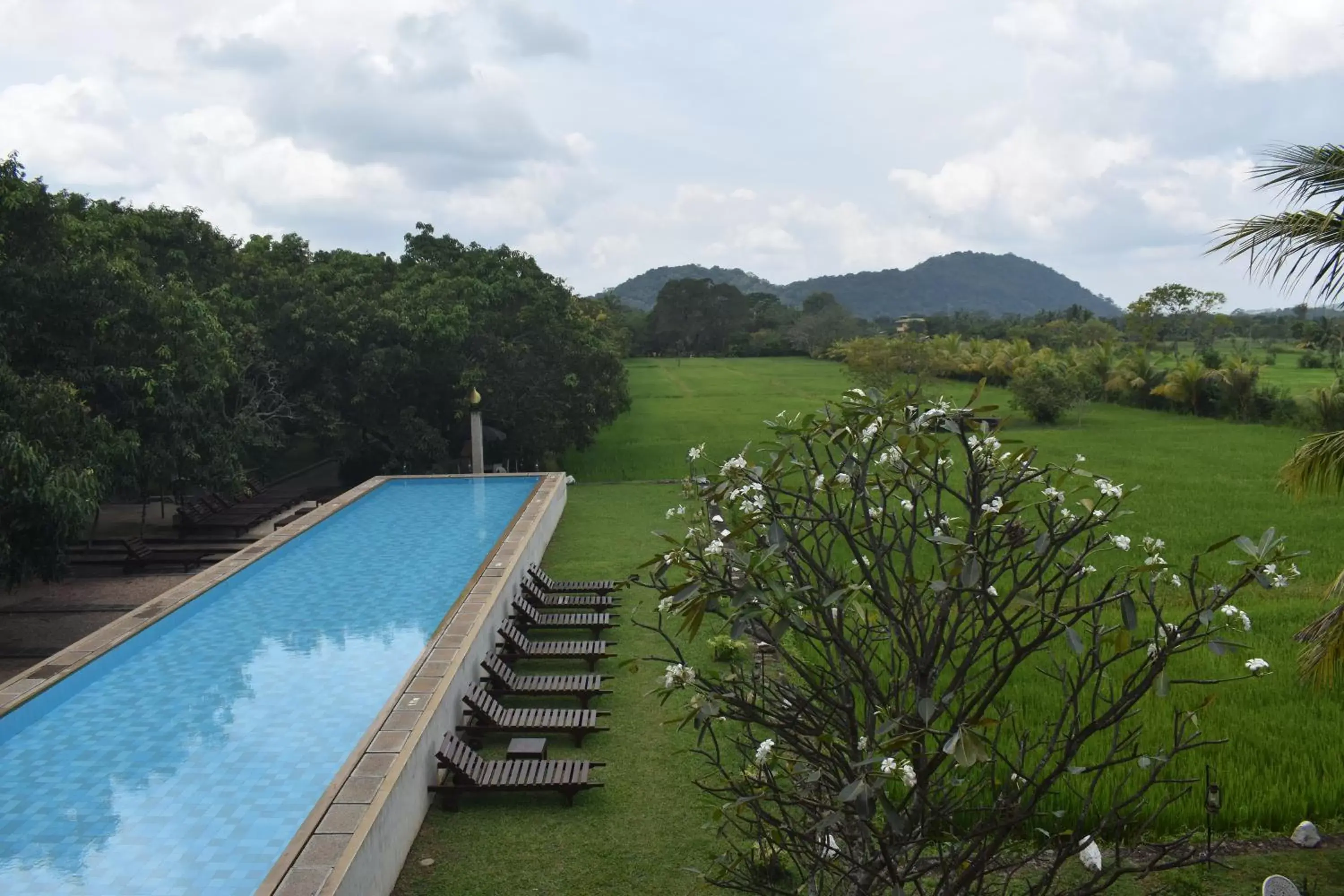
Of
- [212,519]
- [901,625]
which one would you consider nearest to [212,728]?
[901,625]

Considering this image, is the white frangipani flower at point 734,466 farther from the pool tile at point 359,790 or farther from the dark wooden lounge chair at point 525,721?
the dark wooden lounge chair at point 525,721

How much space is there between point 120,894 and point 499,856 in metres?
Answer: 1.99

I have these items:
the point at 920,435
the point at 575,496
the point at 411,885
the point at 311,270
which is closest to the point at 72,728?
the point at 411,885

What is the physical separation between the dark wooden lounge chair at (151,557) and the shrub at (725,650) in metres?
8.03

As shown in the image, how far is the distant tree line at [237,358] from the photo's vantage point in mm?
9344

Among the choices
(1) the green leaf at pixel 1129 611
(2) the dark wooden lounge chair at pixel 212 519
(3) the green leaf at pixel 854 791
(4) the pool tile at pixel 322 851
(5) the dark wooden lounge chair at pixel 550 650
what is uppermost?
(1) the green leaf at pixel 1129 611

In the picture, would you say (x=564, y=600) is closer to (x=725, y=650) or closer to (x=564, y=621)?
(x=564, y=621)

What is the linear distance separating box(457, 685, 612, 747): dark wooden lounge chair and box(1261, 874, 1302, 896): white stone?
434 centimetres

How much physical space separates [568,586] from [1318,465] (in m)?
7.51

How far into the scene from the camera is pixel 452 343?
1898 cm

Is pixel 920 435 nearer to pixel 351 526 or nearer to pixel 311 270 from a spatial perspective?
pixel 351 526

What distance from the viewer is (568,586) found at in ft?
36.0

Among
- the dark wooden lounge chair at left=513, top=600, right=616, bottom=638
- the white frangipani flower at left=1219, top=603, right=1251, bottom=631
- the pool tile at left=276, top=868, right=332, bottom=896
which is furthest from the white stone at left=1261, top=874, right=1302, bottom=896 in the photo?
the dark wooden lounge chair at left=513, top=600, right=616, bottom=638

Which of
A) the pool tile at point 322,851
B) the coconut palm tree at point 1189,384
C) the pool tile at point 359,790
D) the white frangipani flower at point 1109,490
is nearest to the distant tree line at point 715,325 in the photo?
the coconut palm tree at point 1189,384
